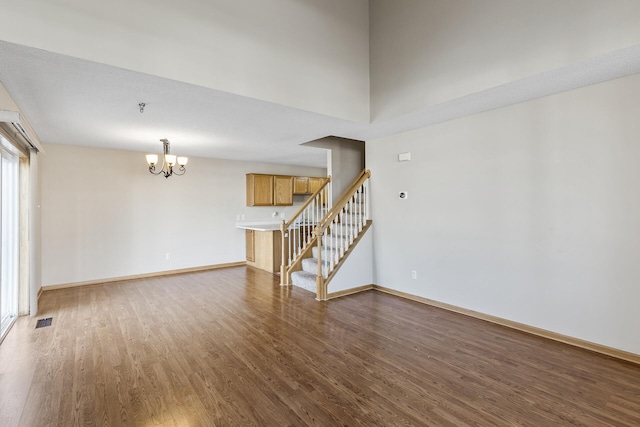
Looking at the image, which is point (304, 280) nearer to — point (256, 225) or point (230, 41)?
point (256, 225)

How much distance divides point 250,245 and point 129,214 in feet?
8.45

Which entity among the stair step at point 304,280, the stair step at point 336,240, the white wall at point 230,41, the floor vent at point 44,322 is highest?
the white wall at point 230,41

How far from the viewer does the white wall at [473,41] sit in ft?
8.11

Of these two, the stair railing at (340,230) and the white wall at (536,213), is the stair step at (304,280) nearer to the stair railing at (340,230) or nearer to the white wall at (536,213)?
the stair railing at (340,230)

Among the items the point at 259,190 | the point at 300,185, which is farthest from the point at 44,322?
the point at 300,185

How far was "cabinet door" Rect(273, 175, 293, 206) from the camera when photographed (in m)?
7.75

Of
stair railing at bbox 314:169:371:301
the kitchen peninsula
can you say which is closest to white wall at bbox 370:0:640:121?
stair railing at bbox 314:169:371:301

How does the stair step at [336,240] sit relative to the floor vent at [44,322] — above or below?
above

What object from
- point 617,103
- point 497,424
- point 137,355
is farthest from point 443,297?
point 137,355

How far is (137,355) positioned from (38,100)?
110 inches

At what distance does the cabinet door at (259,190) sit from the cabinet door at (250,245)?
2.43ft

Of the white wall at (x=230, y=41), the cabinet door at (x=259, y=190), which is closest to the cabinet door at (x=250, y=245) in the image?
the cabinet door at (x=259, y=190)

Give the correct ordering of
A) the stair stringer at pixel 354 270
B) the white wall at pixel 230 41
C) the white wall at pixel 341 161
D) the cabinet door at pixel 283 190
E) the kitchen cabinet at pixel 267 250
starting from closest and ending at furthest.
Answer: the white wall at pixel 230 41
the stair stringer at pixel 354 270
the white wall at pixel 341 161
the kitchen cabinet at pixel 267 250
the cabinet door at pixel 283 190

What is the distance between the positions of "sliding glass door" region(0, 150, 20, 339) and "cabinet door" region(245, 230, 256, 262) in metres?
3.99
